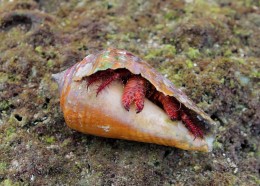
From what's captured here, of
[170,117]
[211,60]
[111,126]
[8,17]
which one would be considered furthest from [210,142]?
[8,17]

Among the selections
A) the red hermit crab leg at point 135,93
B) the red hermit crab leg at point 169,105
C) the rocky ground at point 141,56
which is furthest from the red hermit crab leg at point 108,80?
the rocky ground at point 141,56

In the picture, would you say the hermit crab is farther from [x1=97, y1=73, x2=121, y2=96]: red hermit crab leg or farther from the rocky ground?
the rocky ground

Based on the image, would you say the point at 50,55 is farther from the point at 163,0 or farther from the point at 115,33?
the point at 163,0

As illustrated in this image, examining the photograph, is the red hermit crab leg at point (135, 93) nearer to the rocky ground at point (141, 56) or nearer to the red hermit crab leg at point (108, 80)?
the red hermit crab leg at point (108, 80)

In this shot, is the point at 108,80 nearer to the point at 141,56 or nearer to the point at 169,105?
the point at 169,105

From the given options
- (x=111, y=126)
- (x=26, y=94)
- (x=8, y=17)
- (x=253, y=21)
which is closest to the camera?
(x=111, y=126)

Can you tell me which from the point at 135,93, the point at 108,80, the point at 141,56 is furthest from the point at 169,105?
the point at 141,56
